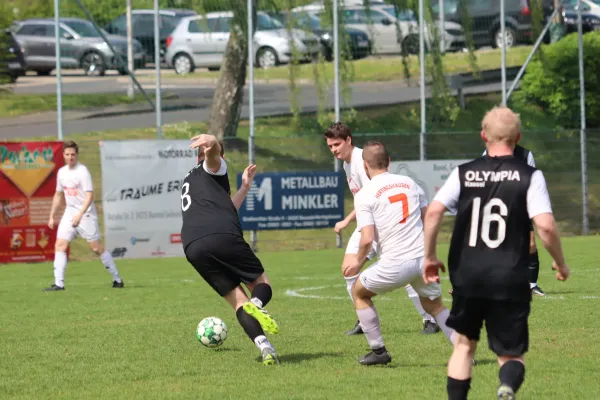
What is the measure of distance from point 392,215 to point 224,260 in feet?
4.73

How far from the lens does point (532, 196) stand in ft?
20.5

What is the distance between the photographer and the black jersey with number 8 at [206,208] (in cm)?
895

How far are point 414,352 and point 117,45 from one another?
659 inches

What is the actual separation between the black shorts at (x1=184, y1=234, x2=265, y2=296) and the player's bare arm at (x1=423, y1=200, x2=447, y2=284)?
2.73 metres

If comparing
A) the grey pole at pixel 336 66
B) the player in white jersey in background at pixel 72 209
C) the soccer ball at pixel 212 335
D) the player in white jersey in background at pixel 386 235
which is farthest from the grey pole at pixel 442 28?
the player in white jersey in background at pixel 386 235

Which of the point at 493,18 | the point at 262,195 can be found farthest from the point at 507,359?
the point at 493,18

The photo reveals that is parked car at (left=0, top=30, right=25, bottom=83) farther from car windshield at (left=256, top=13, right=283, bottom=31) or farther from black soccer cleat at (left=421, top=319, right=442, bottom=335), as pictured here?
black soccer cleat at (left=421, top=319, right=442, bottom=335)

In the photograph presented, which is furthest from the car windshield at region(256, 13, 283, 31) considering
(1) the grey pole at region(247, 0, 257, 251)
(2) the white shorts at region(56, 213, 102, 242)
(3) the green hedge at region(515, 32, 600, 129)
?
(2) the white shorts at region(56, 213, 102, 242)

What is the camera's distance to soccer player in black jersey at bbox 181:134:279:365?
29.1 ft

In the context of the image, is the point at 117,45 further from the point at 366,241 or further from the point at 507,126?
the point at 507,126

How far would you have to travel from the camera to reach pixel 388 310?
1250 cm

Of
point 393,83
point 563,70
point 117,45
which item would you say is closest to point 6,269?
point 117,45

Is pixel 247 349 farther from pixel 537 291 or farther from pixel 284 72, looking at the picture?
pixel 284 72

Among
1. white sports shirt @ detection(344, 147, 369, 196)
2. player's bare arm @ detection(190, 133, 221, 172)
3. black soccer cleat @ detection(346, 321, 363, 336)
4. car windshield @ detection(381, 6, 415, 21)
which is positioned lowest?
black soccer cleat @ detection(346, 321, 363, 336)
